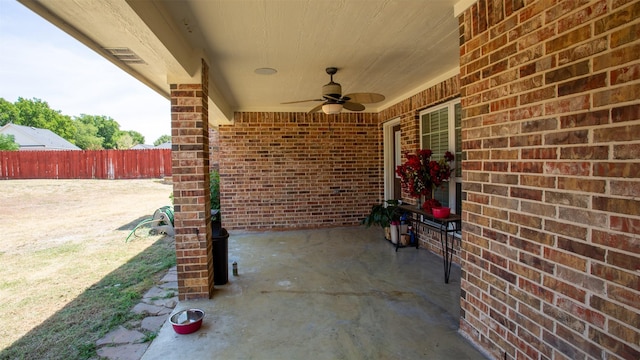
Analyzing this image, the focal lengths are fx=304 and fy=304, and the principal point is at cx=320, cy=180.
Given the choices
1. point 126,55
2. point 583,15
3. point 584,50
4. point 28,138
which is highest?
point 28,138

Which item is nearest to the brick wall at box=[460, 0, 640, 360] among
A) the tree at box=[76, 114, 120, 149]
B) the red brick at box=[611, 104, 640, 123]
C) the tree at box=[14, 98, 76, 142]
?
the red brick at box=[611, 104, 640, 123]

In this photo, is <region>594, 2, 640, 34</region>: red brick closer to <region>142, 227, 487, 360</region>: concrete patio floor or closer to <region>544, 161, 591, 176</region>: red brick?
<region>544, 161, 591, 176</region>: red brick

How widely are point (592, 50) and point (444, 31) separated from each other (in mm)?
1599

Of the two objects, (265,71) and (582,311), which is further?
(265,71)

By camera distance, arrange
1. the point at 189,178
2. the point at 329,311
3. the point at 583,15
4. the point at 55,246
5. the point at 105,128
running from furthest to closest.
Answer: the point at 105,128, the point at 55,246, the point at 189,178, the point at 329,311, the point at 583,15

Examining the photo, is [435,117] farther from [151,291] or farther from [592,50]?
[151,291]

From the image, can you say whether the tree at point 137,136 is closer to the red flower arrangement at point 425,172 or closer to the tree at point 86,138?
the tree at point 86,138

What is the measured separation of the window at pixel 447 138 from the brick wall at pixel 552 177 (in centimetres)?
194

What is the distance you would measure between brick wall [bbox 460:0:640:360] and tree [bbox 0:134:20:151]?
3068 centimetres

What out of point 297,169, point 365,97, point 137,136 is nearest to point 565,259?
point 365,97

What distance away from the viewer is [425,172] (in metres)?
4.21

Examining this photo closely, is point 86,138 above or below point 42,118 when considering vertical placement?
below

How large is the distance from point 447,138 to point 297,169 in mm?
3254

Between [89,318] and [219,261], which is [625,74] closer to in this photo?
[219,261]
